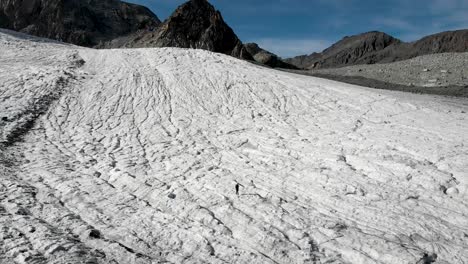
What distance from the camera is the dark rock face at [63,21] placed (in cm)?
11374

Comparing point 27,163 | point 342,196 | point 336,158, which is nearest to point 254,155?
point 336,158

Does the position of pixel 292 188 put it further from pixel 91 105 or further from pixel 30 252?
pixel 91 105

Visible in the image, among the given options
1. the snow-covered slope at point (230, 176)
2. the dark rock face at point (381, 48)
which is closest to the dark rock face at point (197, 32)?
the snow-covered slope at point (230, 176)

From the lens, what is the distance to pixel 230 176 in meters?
6.32

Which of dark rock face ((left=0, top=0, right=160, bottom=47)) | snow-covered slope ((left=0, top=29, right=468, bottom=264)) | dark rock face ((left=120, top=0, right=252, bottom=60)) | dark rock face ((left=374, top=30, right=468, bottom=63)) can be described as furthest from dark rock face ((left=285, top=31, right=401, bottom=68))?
snow-covered slope ((left=0, top=29, right=468, bottom=264))

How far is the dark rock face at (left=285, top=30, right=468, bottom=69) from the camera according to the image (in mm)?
103125

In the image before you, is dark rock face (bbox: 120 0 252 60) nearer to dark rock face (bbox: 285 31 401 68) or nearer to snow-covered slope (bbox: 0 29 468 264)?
snow-covered slope (bbox: 0 29 468 264)

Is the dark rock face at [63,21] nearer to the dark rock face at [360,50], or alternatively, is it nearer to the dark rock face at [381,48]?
the dark rock face at [360,50]

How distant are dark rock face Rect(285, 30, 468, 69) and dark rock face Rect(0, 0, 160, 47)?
2709 inches

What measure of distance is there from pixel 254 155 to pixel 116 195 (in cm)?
274

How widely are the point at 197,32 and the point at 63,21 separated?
70032 millimetres

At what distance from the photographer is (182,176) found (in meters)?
6.38

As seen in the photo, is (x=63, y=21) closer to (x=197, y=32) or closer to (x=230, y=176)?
(x=197, y=32)

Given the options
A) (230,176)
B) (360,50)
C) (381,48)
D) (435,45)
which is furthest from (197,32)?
(381,48)
